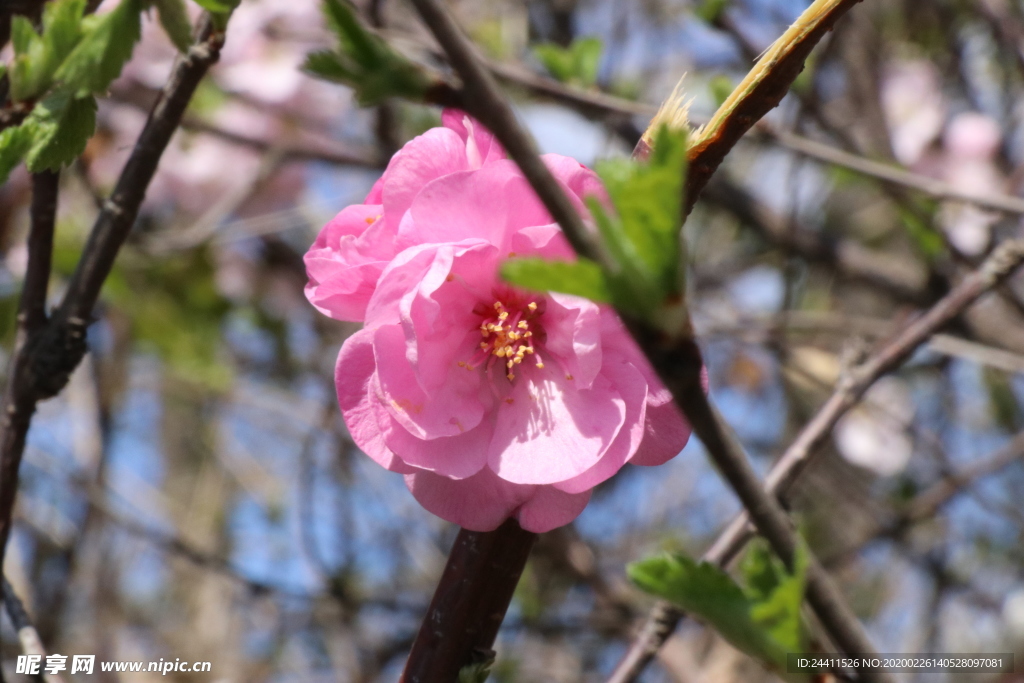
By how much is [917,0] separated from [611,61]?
5.08 ft

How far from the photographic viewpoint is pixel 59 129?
843mm

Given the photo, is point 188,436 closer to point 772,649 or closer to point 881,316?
point 881,316

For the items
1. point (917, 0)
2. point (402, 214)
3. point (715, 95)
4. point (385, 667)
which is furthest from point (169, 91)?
point (917, 0)

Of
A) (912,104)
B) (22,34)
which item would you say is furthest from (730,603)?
(912,104)

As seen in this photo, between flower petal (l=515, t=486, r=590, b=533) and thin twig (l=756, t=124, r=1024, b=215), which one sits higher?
thin twig (l=756, t=124, r=1024, b=215)

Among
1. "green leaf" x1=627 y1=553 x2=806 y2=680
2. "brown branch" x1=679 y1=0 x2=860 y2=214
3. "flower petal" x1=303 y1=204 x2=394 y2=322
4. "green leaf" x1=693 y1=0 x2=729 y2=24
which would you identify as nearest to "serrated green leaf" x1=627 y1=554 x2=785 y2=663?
"green leaf" x1=627 y1=553 x2=806 y2=680

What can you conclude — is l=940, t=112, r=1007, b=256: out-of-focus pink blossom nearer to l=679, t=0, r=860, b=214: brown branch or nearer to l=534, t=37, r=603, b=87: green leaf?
l=534, t=37, r=603, b=87: green leaf

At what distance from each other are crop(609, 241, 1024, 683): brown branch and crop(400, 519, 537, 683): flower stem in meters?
0.28

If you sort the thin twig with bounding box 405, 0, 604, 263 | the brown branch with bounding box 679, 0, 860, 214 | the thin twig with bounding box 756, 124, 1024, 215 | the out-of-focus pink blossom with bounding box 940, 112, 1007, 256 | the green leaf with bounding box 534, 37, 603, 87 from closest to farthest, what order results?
the thin twig with bounding box 405, 0, 604, 263 < the brown branch with bounding box 679, 0, 860, 214 < the thin twig with bounding box 756, 124, 1024, 215 < the green leaf with bounding box 534, 37, 603, 87 < the out-of-focus pink blossom with bounding box 940, 112, 1007, 256

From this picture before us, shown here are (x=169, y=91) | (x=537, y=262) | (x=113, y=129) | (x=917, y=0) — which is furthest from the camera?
(x=917, y=0)

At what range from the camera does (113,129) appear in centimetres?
317

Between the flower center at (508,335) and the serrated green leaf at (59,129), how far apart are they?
1.51 ft

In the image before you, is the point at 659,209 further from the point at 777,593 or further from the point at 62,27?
the point at 62,27

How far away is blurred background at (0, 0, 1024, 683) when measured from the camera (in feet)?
7.98
